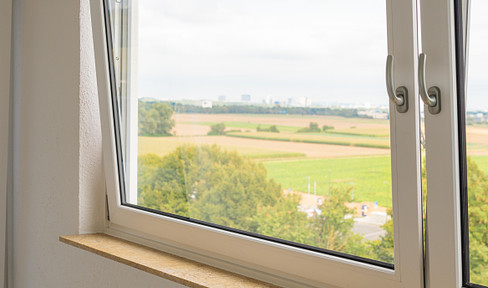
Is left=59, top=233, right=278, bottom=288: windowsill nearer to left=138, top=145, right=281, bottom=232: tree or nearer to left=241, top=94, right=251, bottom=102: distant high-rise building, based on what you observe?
left=138, top=145, right=281, bottom=232: tree

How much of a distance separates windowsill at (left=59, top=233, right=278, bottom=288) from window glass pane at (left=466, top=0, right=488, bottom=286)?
0.57 meters

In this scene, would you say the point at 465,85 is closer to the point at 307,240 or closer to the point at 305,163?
the point at 305,163

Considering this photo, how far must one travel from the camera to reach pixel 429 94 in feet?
3.50

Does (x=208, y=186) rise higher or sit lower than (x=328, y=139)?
lower

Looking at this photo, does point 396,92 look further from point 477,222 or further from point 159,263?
point 159,263

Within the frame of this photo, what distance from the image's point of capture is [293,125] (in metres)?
1.36

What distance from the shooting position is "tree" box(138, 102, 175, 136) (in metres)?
1.84

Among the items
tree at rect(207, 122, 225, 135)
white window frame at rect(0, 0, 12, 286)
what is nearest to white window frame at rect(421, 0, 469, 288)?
tree at rect(207, 122, 225, 135)

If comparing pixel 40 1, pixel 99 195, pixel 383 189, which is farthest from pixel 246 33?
pixel 40 1

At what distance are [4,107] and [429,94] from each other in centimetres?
198

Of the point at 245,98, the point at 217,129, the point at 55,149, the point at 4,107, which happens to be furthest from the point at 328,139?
the point at 4,107

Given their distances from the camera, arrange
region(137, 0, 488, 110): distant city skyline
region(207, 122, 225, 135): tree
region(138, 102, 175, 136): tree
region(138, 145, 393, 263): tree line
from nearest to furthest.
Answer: region(137, 0, 488, 110): distant city skyline → region(138, 145, 393, 263): tree line → region(207, 122, 225, 135): tree → region(138, 102, 175, 136): tree

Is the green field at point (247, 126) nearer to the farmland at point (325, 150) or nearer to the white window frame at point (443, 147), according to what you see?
the farmland at point (325, 150)

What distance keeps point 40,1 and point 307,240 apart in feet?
5.36
